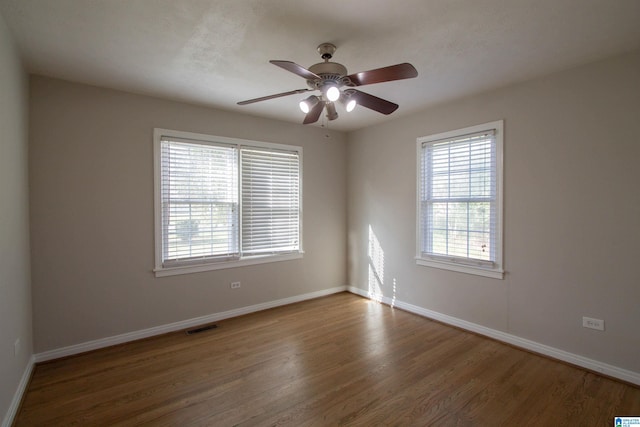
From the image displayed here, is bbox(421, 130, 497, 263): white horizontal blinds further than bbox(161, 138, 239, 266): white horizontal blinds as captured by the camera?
No

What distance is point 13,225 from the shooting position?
94.3 inches

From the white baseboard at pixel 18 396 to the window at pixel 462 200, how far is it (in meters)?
4.07

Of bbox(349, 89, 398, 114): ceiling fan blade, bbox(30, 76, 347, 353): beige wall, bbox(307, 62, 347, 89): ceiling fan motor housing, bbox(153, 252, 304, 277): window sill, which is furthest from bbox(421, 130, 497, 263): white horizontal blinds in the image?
bbox(30, 76, 347, 353): beige wall

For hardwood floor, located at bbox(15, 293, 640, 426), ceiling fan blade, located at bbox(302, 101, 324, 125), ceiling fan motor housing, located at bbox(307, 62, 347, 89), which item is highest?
ceiling fan motor housing, located at bbox(307, 62, 347, 89)

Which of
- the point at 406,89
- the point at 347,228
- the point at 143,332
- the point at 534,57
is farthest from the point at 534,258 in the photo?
the point at 143,332

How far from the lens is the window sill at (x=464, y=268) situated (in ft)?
11.3

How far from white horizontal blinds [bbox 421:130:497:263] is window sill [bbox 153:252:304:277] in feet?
6.43

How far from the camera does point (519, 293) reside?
10.8 ft

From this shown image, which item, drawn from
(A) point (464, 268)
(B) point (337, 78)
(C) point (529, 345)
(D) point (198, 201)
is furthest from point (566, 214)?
(D) point (198, 201)

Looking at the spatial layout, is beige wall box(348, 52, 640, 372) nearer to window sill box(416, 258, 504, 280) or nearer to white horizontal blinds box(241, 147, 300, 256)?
window sill box(416, 258, 504, 280)

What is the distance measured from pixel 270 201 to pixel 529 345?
3.45 metres

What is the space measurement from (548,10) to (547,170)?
1536 mm

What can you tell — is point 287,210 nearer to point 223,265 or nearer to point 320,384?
point 223,265

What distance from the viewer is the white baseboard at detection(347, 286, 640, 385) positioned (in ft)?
8.75
